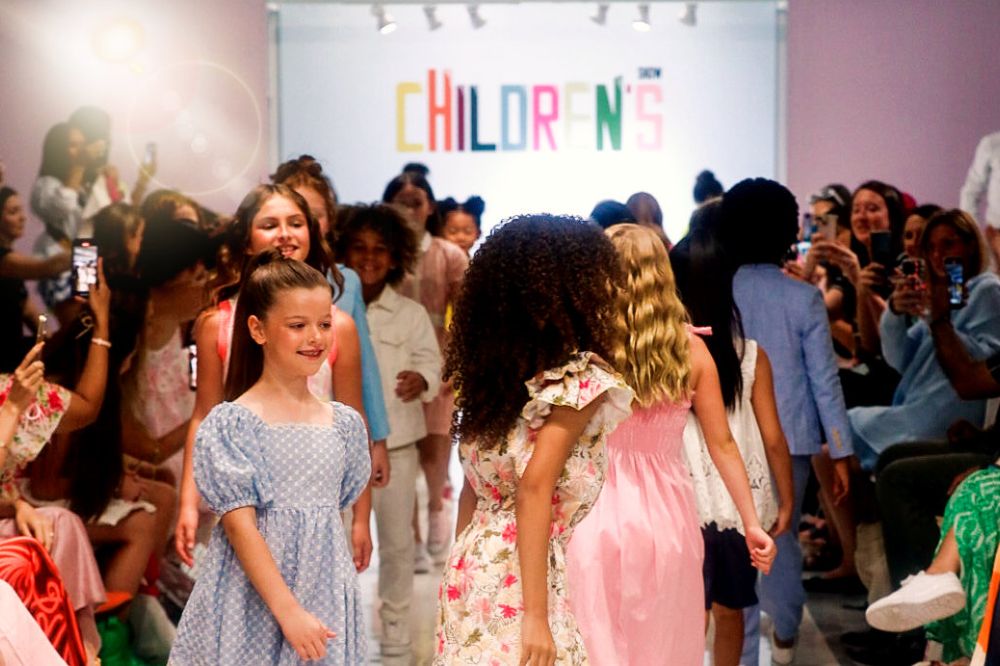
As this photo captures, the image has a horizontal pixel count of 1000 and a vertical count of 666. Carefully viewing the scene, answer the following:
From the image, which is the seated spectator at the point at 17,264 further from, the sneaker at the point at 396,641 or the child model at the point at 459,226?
the child model at the point at 459,226

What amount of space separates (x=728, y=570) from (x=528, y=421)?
1.61m

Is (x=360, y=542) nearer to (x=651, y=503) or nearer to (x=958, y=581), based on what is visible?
(x=651, y=503)

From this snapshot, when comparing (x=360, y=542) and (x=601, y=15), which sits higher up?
(x=601, y=15)

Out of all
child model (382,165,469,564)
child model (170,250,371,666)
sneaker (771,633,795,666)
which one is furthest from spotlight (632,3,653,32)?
child model (170,250,371,666)

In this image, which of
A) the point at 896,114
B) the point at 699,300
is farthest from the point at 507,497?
the point at 896,114

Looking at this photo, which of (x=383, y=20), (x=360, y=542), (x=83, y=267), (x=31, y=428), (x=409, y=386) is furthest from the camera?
(x=383, y=20)

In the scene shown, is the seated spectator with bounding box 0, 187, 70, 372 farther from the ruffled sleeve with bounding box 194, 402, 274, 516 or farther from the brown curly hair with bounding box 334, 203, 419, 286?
the ruffled sleeve with bounding box 194, 402, 274, 516

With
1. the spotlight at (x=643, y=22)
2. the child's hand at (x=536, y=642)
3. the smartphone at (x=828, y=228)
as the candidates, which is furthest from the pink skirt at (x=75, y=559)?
the spotlight at (x=643, y=22)

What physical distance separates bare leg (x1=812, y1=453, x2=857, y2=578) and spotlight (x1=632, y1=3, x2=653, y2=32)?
4364mm

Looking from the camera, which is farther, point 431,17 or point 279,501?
point 431,17

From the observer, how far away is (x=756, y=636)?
4.62 m

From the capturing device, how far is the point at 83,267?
4.97 meters

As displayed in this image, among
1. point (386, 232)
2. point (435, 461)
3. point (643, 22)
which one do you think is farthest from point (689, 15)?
point (386, 232)

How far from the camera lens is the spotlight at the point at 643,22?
31.8ft
